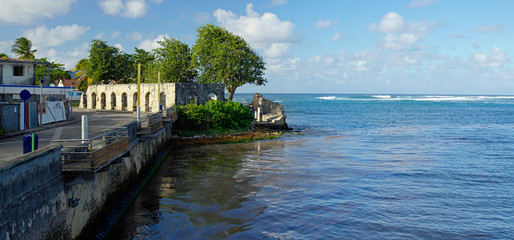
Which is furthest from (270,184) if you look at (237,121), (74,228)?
(237,121)

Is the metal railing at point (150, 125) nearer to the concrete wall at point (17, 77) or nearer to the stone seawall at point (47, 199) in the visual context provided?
the stone seawall at point (47, 199)

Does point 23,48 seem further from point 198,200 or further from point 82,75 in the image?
point 198,200

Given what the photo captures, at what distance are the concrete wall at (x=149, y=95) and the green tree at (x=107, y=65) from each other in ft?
36.9

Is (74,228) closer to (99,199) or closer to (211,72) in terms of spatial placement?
(99,199)

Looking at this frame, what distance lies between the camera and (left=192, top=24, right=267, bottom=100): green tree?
164ft

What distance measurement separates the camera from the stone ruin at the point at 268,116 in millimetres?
43062

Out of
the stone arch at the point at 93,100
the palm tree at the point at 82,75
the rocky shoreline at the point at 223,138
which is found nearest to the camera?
the rocky shoreline at the point at 223,138

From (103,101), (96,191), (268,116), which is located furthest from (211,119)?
(96,191)

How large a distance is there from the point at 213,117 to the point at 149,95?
8895 mm

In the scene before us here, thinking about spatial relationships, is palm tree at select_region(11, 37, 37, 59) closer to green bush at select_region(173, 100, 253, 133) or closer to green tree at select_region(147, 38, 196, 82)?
green tree at select_region(147, 38, 196, 82)

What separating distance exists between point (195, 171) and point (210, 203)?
616 centimetres

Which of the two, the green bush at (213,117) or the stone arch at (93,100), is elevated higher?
the stone arch at (93,100)

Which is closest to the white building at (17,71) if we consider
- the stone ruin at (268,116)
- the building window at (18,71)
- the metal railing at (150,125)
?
the building window at (18,71)

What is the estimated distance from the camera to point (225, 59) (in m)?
49.9
